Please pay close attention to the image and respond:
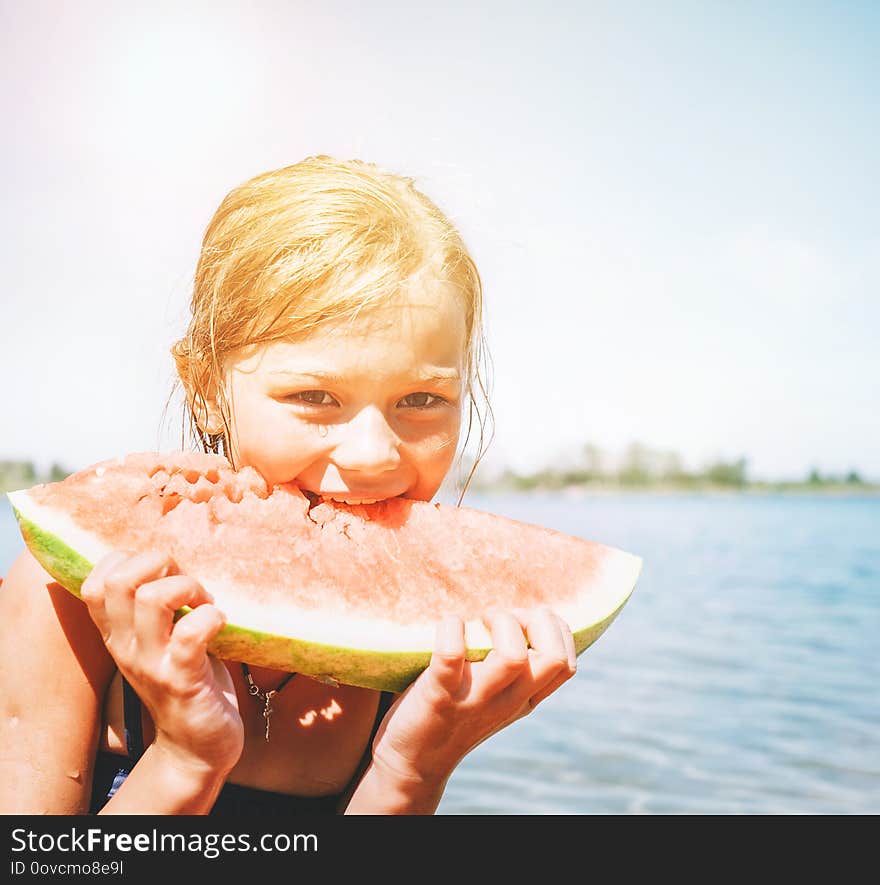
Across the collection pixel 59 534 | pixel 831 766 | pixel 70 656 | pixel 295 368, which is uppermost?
pixel 295 368

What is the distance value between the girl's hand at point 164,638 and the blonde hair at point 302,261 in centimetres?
53

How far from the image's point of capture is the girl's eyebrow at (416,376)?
1598 millimetres

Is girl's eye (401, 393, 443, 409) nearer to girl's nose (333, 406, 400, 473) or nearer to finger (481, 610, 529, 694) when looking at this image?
girl's nose (333, 406, 400, 473)

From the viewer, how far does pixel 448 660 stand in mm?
1376

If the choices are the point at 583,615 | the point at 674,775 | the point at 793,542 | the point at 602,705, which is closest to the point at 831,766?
the point at 674,775

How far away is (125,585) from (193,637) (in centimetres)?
12

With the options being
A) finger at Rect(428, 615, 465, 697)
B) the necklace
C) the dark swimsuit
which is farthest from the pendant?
finger at Rect(428, 615, 465, 697)

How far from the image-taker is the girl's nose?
157 centimetres

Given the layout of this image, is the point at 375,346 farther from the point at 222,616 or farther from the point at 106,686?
the point at 106,686

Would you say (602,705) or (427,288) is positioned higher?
(427,288)

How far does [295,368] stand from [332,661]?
20.4 inches

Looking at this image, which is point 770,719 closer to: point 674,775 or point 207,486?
point 674,775

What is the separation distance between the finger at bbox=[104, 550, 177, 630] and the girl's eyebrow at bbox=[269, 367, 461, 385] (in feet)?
1.47

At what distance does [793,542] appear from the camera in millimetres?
23203
